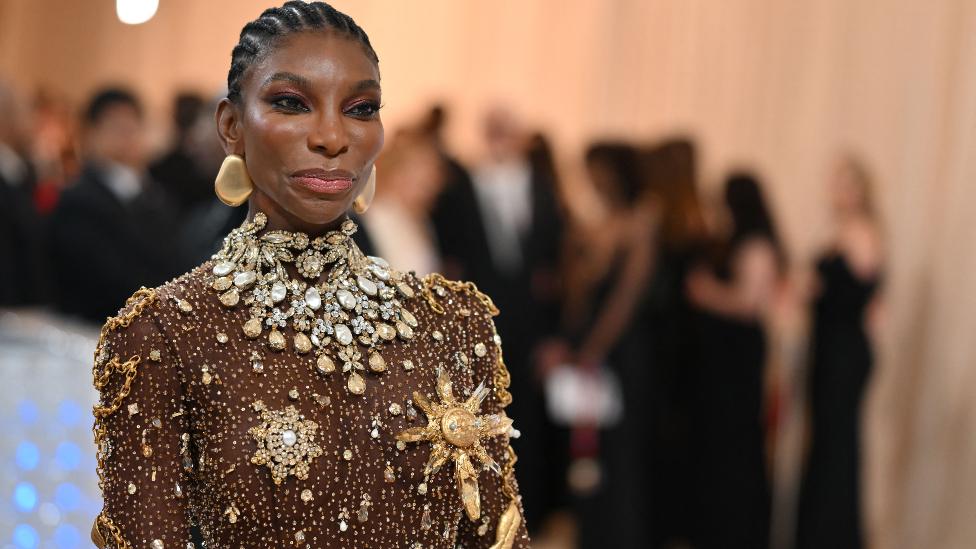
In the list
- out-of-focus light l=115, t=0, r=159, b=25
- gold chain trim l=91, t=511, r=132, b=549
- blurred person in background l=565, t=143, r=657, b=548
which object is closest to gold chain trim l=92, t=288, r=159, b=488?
gold chain trim l=91, t=511, r=132, b=549

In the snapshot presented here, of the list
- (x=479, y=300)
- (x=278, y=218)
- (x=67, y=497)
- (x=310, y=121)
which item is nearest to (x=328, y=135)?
(x=310, y=121)

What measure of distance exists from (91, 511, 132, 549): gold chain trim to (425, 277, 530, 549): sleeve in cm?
47

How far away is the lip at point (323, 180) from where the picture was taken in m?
1.74

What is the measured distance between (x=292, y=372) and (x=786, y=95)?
692cm

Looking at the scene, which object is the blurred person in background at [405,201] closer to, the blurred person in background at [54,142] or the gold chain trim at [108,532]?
the blurred person in background at [54,142]

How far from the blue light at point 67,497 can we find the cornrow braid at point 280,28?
1261 mm

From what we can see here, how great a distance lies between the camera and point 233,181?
1.78 m

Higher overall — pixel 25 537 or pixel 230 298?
pixel 230 298

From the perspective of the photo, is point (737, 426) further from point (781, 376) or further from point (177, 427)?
point (177, 427)

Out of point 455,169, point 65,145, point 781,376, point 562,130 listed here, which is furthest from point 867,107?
point 65,145

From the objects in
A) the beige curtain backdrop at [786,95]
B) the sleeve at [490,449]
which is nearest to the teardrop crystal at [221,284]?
the sleeve at [490,449]

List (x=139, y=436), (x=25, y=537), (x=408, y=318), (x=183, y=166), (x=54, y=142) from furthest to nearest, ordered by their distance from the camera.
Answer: (x=54, y=142) → (x=183, y=166) → (x=25, y=537) → (x=408, y=318) → (x=139, y=436)

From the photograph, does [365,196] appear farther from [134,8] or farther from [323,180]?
[134,8]

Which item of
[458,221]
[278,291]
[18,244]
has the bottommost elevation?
[458,221]
